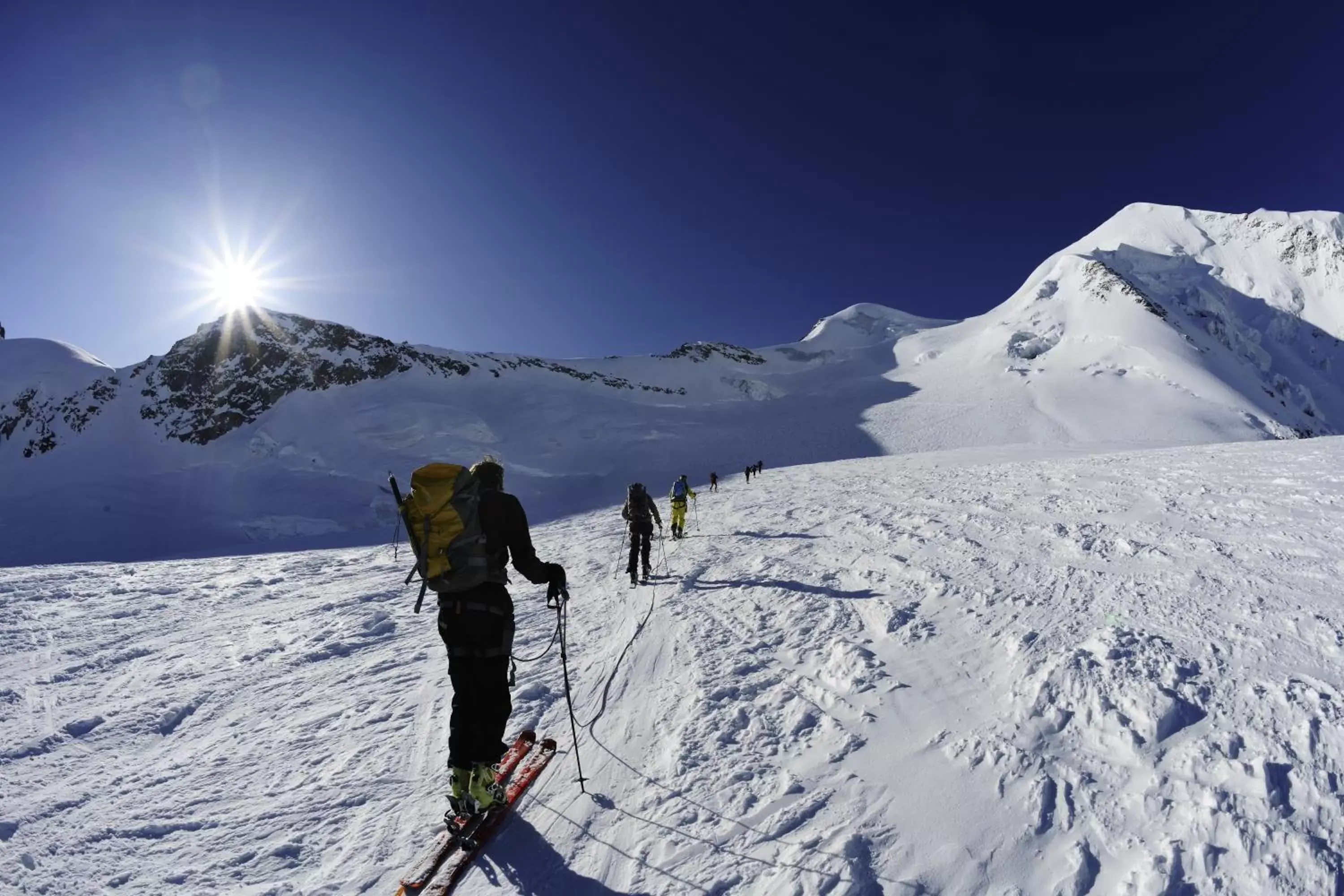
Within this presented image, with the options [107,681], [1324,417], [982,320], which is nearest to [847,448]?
[107,681]

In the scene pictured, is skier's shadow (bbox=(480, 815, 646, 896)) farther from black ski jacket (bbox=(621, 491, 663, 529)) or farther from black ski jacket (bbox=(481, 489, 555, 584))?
black ski jacket (bbox=(621, 491, 663, 529))

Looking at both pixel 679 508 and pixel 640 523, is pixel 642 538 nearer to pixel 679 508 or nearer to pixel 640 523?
pixel 640 523

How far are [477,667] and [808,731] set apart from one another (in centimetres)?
257

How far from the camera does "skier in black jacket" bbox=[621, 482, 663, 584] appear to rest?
9.69 meters

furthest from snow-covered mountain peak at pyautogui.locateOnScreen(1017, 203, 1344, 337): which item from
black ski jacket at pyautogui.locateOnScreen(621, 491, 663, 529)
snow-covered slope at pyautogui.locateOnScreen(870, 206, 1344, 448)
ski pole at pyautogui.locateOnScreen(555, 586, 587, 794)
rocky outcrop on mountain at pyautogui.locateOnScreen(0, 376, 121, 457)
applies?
rocky outcrop on mountain at pyautogui.locateOnScreen(0, 376, 121, 457)

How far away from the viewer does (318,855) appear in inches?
138

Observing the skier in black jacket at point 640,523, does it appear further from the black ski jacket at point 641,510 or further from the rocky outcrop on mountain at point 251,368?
the rocky outcrop on mountain at point 251,368

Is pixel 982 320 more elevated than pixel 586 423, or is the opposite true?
pixel 982 320

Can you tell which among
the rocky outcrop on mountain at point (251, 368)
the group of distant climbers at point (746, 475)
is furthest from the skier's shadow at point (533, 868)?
the rocky outcrop on mountain at point (251, 368)

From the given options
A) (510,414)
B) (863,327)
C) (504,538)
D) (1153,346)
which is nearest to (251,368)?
(510,414)

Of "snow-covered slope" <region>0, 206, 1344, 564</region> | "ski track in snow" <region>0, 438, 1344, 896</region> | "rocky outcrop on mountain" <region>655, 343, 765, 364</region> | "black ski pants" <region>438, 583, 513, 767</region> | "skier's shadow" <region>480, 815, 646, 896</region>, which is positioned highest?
"rocky outcrop on mountain" <region>655, 343, 765, 364</region>

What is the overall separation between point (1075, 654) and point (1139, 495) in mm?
7024

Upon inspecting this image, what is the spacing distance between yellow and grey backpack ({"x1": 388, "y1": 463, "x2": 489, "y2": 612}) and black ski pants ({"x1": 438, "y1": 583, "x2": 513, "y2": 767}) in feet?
0.44

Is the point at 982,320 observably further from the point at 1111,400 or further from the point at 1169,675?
the point at 1169,675
